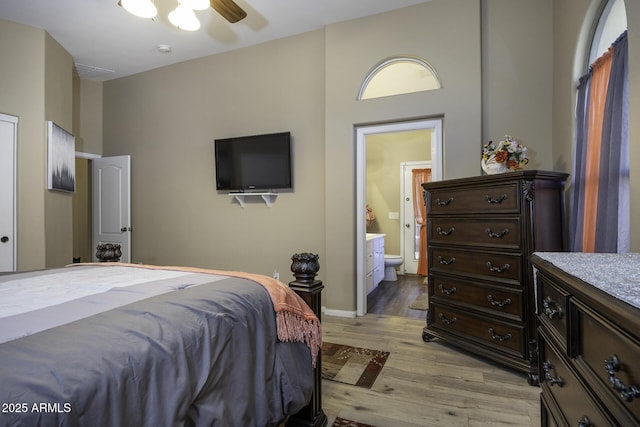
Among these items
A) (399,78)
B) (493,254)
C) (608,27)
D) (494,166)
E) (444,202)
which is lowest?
(493,254)

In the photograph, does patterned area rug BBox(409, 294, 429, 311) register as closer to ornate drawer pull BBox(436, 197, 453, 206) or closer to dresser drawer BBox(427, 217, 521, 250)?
dresser drawer BBox(427, 217, 521, 250)

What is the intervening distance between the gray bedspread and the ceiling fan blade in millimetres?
2082

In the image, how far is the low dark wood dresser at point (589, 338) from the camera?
549 mm

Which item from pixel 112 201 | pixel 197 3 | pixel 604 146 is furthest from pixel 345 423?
pixel 112 201

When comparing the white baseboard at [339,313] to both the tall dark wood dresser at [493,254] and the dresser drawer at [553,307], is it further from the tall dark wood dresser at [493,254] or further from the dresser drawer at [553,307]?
the dresser drawer at [553,307]

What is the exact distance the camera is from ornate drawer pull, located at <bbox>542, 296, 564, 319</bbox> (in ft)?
2.91

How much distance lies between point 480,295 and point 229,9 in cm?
280

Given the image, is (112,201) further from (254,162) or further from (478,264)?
(478,264)

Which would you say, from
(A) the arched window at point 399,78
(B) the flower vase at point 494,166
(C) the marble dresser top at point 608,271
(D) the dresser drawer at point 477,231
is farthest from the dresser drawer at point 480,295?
(A) the arched window at point 399,78

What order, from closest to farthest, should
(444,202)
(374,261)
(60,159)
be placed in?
(444,202), (60,159), (374,261)

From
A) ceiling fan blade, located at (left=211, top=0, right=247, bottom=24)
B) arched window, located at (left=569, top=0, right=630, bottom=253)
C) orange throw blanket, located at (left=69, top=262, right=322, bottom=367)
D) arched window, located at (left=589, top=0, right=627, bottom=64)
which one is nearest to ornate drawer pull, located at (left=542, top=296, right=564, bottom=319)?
orange throw blanket, located at (left=69, top=262, right=322, bottom=367)

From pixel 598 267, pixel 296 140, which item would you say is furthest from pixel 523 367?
pixel 296 140

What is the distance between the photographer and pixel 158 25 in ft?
11.3

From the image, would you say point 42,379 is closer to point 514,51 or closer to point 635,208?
point 635,208
